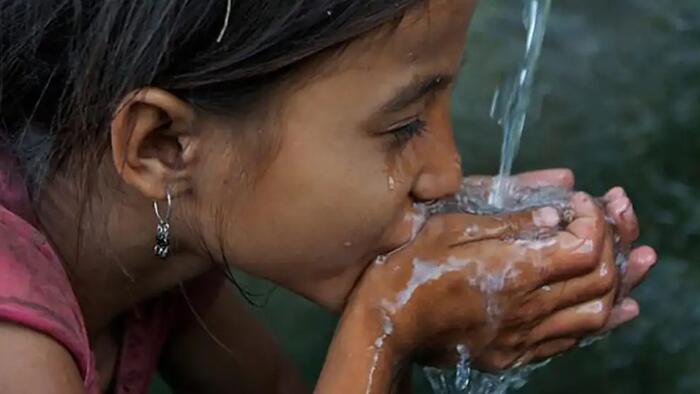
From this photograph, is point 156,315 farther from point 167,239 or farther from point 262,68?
point 262,68

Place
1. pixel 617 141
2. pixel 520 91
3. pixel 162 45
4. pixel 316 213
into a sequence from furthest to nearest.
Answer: pixel 617 141 → pixel 520 91 → pixel 316 213 → pixel 162 45

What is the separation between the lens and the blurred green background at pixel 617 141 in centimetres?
267

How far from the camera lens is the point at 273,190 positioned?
1.64 metres

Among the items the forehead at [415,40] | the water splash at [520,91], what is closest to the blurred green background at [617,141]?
the water splash at [520,91]

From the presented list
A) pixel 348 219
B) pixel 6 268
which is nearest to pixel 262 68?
pixel 348 219

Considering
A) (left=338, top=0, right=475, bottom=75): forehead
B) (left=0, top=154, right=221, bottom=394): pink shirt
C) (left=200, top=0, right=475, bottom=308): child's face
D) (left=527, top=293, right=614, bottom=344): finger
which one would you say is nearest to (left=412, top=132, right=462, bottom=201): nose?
(left=200, top=0, right=475, bottom=308): child's face

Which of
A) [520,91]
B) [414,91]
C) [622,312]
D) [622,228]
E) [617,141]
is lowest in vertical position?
[617,141]

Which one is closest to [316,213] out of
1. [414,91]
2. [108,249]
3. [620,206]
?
[414,91]

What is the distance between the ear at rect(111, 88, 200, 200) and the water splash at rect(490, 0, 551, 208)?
2.45 feet

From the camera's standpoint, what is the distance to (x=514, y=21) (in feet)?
10.1

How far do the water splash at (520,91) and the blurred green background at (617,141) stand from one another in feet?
0.09

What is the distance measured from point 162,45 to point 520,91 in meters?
1.27

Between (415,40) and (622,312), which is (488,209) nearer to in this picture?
(622,312)

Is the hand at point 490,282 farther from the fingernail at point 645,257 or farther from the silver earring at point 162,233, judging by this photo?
the silver earring at point 162,233
